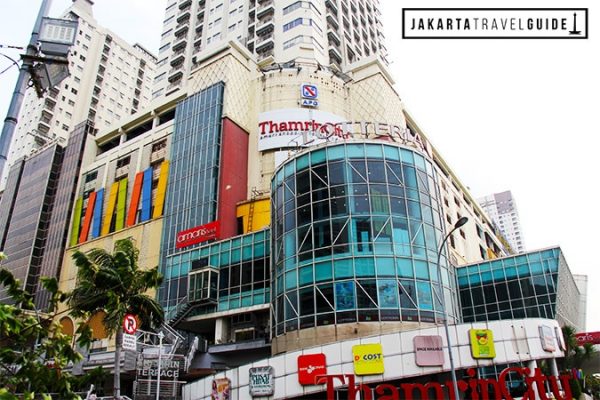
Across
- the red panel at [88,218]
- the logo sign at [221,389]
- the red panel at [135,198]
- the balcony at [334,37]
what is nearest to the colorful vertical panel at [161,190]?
the red panel at [135,198]

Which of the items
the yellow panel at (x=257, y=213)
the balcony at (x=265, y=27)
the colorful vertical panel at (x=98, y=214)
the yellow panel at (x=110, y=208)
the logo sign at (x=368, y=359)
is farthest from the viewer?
the balcony at (x=265, y=27)

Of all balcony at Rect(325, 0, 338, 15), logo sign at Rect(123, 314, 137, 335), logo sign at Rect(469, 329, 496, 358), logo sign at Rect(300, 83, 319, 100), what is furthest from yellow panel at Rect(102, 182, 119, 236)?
logo sign at Rect(469, 329, 496, 358)

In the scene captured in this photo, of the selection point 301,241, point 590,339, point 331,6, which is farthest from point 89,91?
point 590,339

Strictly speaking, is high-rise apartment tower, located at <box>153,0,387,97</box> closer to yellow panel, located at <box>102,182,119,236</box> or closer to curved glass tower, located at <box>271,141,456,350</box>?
yellow panel, located at <box>102,182,119,236</box>

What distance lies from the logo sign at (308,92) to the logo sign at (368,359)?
43410mm

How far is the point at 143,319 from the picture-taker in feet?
109

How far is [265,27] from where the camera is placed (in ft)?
287

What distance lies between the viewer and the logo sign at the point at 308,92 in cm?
6831

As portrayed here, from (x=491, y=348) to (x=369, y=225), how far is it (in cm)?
1306

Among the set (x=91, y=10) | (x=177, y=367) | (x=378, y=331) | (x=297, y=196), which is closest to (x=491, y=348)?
(x=378, y=331)

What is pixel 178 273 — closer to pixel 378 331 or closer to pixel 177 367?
pixel 177 367

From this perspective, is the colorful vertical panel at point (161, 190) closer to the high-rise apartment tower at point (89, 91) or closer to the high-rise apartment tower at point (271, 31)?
the high-rise apartment tower at point (271, 31)

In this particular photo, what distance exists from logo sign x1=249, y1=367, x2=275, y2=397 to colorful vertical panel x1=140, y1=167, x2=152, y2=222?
41020 mm

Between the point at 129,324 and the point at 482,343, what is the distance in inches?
888
